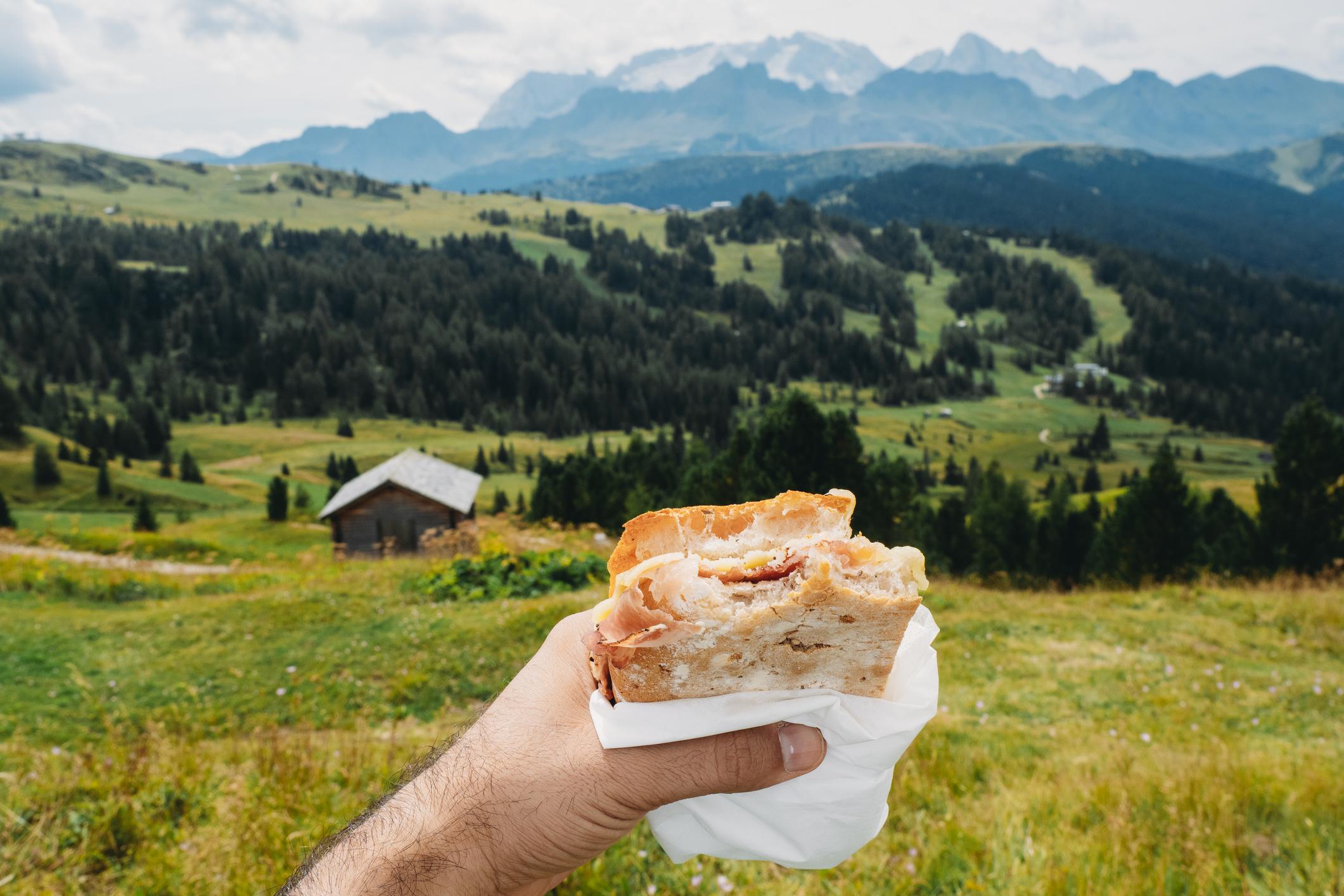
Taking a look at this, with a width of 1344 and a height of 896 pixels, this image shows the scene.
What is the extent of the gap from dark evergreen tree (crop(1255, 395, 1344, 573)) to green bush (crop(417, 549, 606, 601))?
30653mm

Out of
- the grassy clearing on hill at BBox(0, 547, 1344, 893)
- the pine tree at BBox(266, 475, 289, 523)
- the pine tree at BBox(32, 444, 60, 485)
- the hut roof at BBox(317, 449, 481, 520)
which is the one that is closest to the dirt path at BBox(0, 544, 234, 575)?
the grassy clearing on hill at BBox(0, 547, 1344, 893)

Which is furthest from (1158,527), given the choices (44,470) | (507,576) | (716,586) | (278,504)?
(44,470)

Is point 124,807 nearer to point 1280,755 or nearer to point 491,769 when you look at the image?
point 491,769

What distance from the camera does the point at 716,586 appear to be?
232 cm

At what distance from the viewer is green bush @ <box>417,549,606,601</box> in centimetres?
1446

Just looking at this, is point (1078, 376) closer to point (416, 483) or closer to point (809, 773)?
point (416, 483)

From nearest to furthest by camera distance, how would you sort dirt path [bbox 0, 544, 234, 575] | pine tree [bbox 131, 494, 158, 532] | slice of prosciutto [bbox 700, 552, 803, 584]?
slice of prosciutto [bbox 700, 552, 803, 584] → dirt path [bbox 0, 544, 234, 575] → pine tree [bbox 131, 494, 158, 532]

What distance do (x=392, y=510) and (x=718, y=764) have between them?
118 feet

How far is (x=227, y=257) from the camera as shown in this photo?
577 feet

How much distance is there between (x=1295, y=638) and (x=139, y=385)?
166500 mm

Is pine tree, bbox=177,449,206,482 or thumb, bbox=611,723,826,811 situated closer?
thumb, bbox=611,723,826,811

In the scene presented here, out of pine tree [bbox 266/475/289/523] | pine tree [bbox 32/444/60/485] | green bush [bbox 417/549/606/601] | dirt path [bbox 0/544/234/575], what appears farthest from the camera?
pine tree [bbox 32/444/60/485]

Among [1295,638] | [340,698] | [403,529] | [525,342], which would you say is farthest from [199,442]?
[1295,638]

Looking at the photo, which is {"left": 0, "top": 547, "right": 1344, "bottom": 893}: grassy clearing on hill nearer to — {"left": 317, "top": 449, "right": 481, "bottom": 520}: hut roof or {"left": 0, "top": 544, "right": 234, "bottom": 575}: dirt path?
{"left": 0, "top": 544, "right": 234, "bottom": 575}: dirt path
